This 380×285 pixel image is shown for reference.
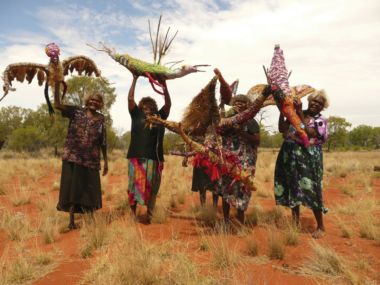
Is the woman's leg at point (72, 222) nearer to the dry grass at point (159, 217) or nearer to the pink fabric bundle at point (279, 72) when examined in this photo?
the dry grass at point (159, 217)

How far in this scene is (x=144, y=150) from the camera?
5.88 metres

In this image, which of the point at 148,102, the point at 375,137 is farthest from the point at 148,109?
the point at 375,137

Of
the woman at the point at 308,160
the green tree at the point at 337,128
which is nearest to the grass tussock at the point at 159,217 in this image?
the woman at the point at 308,160

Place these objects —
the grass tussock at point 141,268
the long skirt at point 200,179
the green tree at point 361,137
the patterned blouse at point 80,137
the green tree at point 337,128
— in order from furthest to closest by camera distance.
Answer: the green tree at point 361,137 < the green tree at point 337,128 < the long skirt at point 200,179 < the patterned blouse at point 80,137 < the grass tussock at point 141,268

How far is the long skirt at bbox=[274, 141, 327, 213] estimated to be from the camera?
528cm

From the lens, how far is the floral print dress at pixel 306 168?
519 centimetres

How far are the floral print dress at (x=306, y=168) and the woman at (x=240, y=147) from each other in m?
0.56

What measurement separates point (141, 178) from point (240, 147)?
67.9 inches

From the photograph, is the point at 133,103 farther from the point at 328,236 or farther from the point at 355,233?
the point at 355,233

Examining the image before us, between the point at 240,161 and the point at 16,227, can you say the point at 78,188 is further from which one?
the point at 240,161

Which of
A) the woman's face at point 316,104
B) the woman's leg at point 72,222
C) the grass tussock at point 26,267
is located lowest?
the grass tussock at point 26,267

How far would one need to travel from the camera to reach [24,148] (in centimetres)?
3028

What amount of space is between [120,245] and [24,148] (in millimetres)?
28831

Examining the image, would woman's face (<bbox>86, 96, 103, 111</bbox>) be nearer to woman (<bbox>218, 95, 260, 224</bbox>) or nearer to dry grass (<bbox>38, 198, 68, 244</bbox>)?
dry grass (<bbox>38, 198, 68, 244</bbox>)
